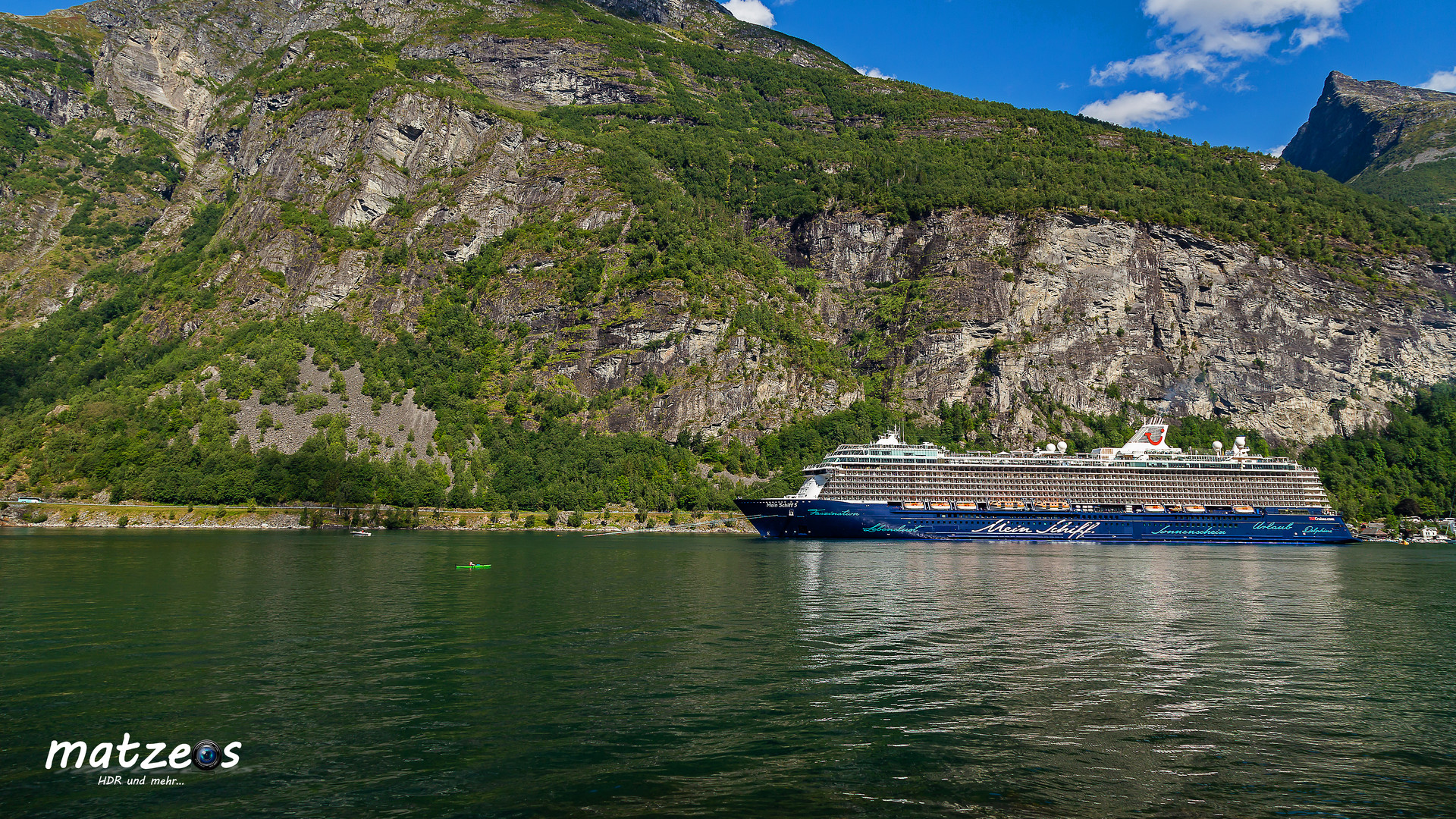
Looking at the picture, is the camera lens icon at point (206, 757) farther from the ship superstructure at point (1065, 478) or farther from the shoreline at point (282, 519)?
the shoreline at point (282, 519)

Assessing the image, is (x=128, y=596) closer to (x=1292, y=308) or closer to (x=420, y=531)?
(x=420, y=531)

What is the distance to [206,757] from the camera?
1700 centimetres

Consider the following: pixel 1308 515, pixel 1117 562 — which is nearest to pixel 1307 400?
pixel 1308 515

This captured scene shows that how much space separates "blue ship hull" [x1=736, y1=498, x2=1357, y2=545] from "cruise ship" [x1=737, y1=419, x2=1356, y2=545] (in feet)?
0.58

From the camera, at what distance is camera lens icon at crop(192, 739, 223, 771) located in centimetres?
1686

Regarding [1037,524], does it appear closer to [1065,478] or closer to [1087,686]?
[1065,478]

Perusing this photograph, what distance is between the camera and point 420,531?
134 meters

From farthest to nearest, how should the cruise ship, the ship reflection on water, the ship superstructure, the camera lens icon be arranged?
the ship superstructure → the cruise ship → the ship reflection on water → the camera lens icon

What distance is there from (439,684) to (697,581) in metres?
31.8

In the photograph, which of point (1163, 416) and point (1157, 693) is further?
point (1163, 416)

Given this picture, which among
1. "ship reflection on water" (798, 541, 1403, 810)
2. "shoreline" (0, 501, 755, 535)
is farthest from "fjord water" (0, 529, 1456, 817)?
"shoreline" (0, 501, 755, 535)

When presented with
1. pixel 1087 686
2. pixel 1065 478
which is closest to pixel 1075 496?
pixel 1065 478

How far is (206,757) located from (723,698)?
496 inches
